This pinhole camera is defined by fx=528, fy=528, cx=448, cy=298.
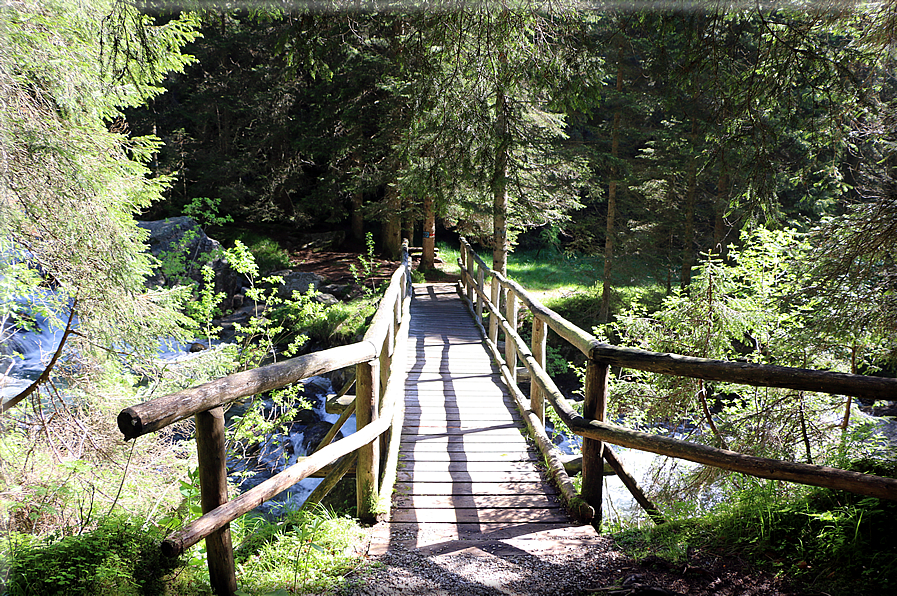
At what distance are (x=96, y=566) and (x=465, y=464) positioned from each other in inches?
122

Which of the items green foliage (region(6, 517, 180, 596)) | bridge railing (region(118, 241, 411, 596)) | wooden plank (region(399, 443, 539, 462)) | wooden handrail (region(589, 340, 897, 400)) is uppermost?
wooden handrail (region(589, 340, 897, 400))

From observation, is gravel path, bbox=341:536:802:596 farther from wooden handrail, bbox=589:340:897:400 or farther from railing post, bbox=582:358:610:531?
wooden handrail, bbox=589:340:897:400

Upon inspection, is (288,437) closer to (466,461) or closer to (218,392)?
(466,461)

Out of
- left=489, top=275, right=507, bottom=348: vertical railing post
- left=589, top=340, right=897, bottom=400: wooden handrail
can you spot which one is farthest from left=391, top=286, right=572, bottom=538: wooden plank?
left=589, top=340, right=897, bottom=400: wooden handrail

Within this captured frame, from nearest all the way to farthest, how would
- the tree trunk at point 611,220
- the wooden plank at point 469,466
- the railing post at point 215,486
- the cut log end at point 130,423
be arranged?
the cut log end at point 130,423 → the railing post at point 215,486 → the wooden plank at point 469,466 → the tree trunk at point 611,220

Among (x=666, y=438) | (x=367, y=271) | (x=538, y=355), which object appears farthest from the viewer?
(x=367, y=271)

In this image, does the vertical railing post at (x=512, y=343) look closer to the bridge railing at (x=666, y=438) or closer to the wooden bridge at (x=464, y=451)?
the wooden bridge at (x=464, y=451)

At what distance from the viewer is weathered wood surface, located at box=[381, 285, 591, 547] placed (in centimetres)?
370

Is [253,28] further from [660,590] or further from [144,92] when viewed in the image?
[660,590]

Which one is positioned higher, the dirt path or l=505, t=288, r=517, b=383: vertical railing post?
l=505, t=288, r=517, b=383: vertical railing post

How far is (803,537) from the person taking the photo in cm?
284

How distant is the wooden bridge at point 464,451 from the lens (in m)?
2.36

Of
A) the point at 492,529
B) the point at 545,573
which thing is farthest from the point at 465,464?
the point at 545,573

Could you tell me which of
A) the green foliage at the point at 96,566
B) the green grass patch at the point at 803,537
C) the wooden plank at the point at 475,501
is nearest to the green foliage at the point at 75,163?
the green foliage at the point at 96,566
